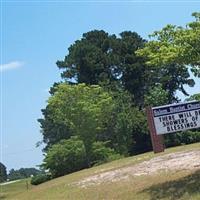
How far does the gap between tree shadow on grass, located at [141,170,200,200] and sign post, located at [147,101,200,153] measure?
12.4 meters

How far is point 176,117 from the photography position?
104 feet

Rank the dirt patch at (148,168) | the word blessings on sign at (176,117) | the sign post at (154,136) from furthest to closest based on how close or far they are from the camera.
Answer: the sign post at (154,136), the word blessings on sign at (176,117), the dirt patch at (148,168)

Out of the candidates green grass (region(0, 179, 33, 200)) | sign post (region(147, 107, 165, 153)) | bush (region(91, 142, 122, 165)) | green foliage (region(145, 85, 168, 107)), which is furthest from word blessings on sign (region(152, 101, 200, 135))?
green foliage (region(145, 85, 168, 107))

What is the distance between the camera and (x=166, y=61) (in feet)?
55.4

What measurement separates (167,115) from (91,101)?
616 inches

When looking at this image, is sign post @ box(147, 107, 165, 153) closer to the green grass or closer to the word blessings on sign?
the word blessings on sign

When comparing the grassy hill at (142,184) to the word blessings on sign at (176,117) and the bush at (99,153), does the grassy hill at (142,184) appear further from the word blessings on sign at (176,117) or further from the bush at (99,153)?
the bush at (99,153)

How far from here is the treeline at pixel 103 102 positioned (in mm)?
44781

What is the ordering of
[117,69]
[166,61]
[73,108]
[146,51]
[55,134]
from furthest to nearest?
1. [55,134]
2. [117,69]
3. [73,108]
4. [146,51]
5. [166,61]

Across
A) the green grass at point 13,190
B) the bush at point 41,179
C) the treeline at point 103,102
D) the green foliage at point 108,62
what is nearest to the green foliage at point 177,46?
the treeline at point 103,102

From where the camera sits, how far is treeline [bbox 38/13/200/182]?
1763 inches

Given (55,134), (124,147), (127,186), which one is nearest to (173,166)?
(127,186)

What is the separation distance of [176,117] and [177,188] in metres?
14.7

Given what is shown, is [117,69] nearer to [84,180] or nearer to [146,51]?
[84,180]
